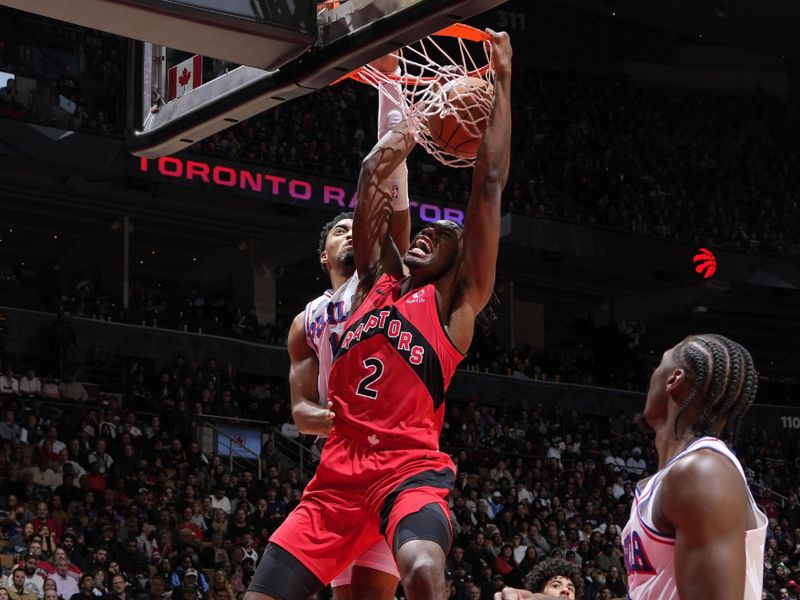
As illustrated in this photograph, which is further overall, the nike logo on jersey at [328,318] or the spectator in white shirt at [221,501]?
the spectator in white shirt at [221,501]

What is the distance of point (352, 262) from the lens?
191 inches

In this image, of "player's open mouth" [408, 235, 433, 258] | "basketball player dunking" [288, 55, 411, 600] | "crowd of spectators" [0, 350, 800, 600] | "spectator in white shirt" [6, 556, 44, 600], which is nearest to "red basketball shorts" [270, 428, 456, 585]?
"basketball player dunking" [288, 55, 411, 600]

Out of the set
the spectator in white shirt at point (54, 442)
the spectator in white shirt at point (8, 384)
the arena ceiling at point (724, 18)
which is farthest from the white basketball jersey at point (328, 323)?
the arena ceiling at point (724, 18)

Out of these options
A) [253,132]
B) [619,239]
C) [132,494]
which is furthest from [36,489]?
[619,239]

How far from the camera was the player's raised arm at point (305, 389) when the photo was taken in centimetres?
423

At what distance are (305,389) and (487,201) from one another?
1027 millimetres

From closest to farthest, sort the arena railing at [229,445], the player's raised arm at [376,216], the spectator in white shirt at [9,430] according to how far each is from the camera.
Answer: the player's raised arm at [376,216] < the spectator in white shirt at [9,430] < the arena railing at [229,445]

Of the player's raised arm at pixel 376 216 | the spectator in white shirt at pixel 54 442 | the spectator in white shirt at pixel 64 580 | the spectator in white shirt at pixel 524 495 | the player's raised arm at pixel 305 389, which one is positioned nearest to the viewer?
the player's raised arm at pixel 305 389

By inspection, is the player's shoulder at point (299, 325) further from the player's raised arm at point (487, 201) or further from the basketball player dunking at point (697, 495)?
the basketball player dunking at point (697, 495)

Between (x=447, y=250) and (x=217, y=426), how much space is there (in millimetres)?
14415

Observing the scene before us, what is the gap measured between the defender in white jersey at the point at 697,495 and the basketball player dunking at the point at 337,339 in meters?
1.63

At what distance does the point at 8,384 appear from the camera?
53.3 ft

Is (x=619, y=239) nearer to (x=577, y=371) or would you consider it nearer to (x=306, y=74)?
(x=577, y=371)

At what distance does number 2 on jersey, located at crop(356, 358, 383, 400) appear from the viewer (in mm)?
4094
